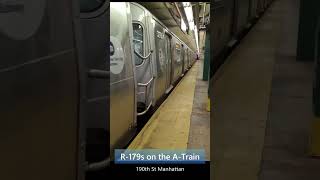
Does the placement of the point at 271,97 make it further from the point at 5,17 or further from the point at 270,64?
the point at 5,17

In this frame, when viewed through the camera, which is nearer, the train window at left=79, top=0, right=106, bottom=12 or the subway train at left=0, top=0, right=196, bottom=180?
the subway train at left=0, top=0, right=196, bottom=180

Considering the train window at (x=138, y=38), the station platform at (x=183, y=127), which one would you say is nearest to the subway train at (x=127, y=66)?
the train window at (x=138, y=38)

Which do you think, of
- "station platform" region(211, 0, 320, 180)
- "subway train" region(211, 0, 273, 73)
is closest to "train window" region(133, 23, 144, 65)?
"station platform" region(211, 0, 320, 180)

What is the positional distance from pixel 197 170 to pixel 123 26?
2.56 ft

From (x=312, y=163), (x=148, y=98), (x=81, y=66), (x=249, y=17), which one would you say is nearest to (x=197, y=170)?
(x=81, y=66)

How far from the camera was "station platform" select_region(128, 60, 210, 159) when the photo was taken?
145cm

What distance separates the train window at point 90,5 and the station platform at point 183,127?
1.50ft

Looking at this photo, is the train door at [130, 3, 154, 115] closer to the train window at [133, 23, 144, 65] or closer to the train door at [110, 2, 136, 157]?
the train window at [133, 23, 144, 65]

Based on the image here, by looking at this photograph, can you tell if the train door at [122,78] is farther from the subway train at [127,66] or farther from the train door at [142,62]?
the train door at [142,62]

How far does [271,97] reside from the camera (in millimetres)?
4250

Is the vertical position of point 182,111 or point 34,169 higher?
point 182,111

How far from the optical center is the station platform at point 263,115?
9.34 feet

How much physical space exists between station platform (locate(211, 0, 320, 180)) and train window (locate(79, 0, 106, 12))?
553mm

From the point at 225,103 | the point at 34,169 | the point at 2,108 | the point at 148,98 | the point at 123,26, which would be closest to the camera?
the point at 2,108
